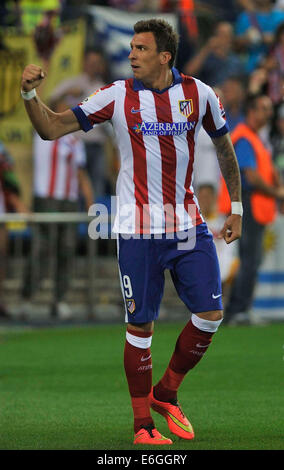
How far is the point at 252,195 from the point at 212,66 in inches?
119

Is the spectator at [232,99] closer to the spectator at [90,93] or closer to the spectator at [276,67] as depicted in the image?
the spectator at [276,67]

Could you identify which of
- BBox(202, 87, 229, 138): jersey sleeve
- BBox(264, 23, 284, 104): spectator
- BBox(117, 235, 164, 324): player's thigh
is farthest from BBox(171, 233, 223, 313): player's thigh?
BBox(264, 23, 284, 104): spectator

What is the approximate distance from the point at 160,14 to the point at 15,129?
8.58ft

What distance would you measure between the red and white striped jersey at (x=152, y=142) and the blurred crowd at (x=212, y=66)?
655 cm

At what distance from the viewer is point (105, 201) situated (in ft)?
50.8

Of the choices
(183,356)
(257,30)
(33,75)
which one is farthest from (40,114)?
(257,30)

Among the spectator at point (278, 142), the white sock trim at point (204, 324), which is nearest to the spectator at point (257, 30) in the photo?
the spectator at point (278, 142)

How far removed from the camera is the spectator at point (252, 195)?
13789mm

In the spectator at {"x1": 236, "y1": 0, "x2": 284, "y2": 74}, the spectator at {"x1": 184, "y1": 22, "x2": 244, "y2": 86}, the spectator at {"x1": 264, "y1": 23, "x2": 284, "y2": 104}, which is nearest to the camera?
the spectator at {"x1": 184, "y1": 22, "x2": 244, "y2": 86}

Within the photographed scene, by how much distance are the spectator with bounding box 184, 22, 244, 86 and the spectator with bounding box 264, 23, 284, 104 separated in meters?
0.45

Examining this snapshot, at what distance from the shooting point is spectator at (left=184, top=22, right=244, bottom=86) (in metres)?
16.2

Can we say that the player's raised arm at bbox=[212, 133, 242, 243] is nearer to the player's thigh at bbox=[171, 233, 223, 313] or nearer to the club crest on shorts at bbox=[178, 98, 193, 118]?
the player's thigh at bbox=[171, 233, 223, 313]

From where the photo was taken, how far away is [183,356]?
7426mm

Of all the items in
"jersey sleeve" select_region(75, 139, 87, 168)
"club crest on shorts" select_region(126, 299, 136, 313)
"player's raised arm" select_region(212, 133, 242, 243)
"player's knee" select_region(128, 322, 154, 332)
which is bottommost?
"jersey sleeve" select_region(75, 139, 87, 168)
